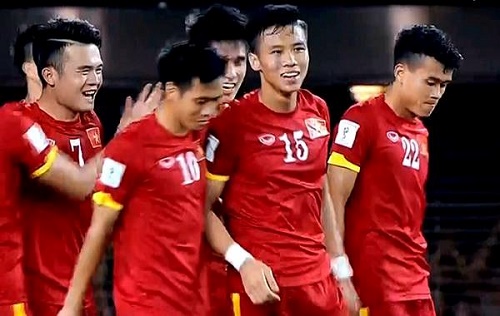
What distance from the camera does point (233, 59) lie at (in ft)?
18.2

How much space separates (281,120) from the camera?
536 cm

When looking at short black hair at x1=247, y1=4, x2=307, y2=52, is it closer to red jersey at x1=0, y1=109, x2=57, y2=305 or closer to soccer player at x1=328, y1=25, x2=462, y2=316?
soccer player at x1=328, y1=25, x2=462, y2=316

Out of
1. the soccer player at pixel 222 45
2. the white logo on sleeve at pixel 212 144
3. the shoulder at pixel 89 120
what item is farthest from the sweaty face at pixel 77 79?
the white logo on sleeve at pixel 212 144

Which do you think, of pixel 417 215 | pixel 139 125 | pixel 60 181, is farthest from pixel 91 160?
pixel 417 215

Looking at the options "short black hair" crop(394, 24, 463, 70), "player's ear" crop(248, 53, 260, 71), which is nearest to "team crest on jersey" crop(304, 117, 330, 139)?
"player's ear" crop(248, 53, 260, 71)

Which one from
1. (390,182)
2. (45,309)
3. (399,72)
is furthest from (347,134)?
(45,309)

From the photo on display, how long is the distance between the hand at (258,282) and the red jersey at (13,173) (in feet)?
2.88

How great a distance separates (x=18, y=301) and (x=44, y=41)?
3.42ft

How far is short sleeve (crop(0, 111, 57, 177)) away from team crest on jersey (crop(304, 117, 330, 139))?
1.00 metres

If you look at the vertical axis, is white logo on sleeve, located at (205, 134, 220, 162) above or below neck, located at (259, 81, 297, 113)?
below

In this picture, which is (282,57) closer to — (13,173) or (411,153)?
(411,153)

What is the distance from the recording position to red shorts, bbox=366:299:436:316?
578 cm

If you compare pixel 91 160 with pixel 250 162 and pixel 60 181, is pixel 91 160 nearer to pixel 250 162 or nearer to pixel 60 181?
pixel 60 181

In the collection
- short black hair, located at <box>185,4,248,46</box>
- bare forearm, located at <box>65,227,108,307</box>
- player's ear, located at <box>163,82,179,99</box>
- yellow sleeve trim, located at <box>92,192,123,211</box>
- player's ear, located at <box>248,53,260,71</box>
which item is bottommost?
bare forearm, located at <box>65,227,108,307</box>
